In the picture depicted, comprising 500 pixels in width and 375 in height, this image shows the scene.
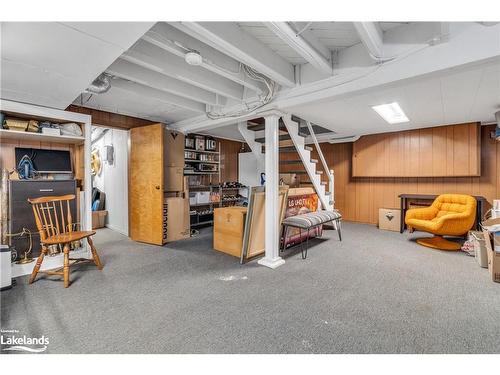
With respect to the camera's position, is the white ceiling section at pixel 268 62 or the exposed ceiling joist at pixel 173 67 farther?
the exposed ceiling joist at pixel 173 67

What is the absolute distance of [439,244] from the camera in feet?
12.2

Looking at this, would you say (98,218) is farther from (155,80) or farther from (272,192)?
(272,192)

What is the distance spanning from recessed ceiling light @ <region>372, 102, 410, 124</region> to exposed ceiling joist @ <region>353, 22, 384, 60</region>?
1.46 meters

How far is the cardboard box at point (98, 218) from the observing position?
5.26 m

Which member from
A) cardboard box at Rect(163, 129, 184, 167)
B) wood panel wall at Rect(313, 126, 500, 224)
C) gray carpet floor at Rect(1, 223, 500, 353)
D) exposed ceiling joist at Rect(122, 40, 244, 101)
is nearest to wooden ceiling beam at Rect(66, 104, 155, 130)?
cardboard box at Rect(163, 129, 184, 167)

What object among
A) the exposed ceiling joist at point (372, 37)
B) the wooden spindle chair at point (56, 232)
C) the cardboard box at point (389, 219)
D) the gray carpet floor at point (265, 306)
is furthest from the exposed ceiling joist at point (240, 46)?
the cardboard box at point (389, 219)

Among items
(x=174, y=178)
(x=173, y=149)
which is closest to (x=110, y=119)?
(x=173, y=149)

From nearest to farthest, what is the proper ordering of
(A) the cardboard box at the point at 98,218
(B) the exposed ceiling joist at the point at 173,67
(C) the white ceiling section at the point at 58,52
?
(C) the white ceiling section at the point at 58,52 → (B) the exposed ceiling joist at the point at 173,67 → (A) the cardboard box at the point at 98,218

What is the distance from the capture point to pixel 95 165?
5992 millimetres

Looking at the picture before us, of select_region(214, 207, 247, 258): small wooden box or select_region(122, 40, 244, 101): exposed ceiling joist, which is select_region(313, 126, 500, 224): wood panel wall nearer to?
select_region(214, 207, 247, 258): small wooden box

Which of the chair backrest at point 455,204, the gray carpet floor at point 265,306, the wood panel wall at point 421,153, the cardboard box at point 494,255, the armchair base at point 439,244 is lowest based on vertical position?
the gray carpet floor at point 265,306

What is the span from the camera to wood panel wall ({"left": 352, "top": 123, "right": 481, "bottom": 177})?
4.18 m

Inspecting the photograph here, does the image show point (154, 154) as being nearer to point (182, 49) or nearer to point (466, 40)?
point (182, 49)

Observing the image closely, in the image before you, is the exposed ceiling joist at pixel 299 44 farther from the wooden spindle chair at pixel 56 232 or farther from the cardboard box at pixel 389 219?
the cardboard box at pixel 389 219
